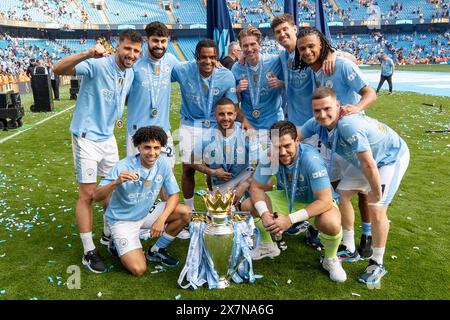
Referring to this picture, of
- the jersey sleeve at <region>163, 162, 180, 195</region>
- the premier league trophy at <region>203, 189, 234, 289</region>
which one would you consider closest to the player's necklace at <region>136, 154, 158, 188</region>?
the jersey sleeve at <region>163, 162, 180, 195</region>

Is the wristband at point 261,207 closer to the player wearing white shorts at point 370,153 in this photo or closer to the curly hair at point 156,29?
the player wearing white shorts at point 370,153

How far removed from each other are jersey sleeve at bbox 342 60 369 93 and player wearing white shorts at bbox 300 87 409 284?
410mm

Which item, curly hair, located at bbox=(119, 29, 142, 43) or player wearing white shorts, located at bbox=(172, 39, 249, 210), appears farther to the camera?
player wearing white shorts, located at bbox=(172, 39, 249, 210)

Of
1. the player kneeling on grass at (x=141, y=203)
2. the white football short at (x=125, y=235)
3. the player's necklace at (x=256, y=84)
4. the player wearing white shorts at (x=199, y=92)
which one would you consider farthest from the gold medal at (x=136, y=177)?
the player's necklace at (x=256, y=84)

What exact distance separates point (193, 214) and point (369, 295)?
68.2 inches

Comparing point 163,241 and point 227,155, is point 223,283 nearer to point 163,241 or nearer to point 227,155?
point 163,241

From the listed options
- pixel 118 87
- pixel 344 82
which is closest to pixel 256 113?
pixel 344 82

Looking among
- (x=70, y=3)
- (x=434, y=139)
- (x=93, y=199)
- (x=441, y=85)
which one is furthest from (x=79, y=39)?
(x=93, y=199)

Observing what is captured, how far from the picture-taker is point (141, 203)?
4.07 metres

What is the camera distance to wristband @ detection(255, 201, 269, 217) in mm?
3857

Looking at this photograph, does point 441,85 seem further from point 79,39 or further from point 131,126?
point 79,39

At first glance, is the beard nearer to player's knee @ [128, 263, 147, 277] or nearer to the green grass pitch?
the green grass pitch

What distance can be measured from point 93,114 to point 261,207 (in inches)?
74.1

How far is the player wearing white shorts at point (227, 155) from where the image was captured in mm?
4613
